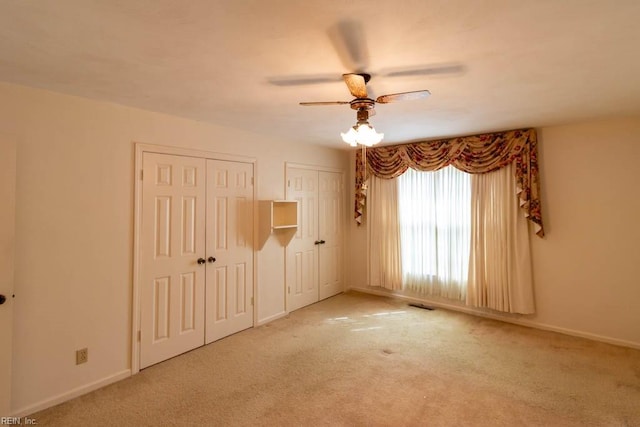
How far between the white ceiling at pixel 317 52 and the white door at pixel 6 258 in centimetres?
58

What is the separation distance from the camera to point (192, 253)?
3369mm

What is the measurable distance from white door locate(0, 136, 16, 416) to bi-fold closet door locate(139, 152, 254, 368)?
2.97 feet

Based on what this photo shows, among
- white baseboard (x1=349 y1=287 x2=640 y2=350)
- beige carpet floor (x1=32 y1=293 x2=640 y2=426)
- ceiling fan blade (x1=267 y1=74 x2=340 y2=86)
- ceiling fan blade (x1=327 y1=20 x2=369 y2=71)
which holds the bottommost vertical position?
beige carpet floor (x1=32 y1=293 x2=640 y2=426)

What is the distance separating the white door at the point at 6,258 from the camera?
2.18 metres

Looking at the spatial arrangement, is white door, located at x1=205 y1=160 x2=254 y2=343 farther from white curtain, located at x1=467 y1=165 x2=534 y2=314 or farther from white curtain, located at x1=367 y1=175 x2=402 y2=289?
white curtain, located at x1=467 y1=165 x2=534 y2=314

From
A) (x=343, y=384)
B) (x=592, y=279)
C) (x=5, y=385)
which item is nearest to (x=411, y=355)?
(x=343, y=384)

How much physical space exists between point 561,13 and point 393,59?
835 mm

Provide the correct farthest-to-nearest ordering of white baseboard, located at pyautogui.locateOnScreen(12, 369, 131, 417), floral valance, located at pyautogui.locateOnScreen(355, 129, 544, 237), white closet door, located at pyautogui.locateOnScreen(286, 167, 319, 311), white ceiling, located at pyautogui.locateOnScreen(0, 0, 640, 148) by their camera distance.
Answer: white closet door, located at pyautogui.locateOnScreen(286, 167, 319, 311)
floral valance, located at pyautogui.locateOnScreen(355, 129, 544, 237)
white baseboard, located at pyautogui.locateOnScreen(12, 369, 131, 417)
white ceiling, located at pyautogui.locateOnScreen(0, 0, 640, 148)

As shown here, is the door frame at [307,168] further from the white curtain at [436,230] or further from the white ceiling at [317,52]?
the white ceiling at [317,52]

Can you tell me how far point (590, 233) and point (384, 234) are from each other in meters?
2.55

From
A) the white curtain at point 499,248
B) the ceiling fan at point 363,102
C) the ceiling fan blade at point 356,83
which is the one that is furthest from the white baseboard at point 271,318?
the ceiling fan blade at point 356,83

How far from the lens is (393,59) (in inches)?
77.2

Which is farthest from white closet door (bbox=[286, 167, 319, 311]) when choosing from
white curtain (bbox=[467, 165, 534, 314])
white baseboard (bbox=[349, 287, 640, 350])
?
white curtain (bbox=[467, 165, 534, 314])

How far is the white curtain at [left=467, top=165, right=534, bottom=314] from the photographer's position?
12.8 feet
